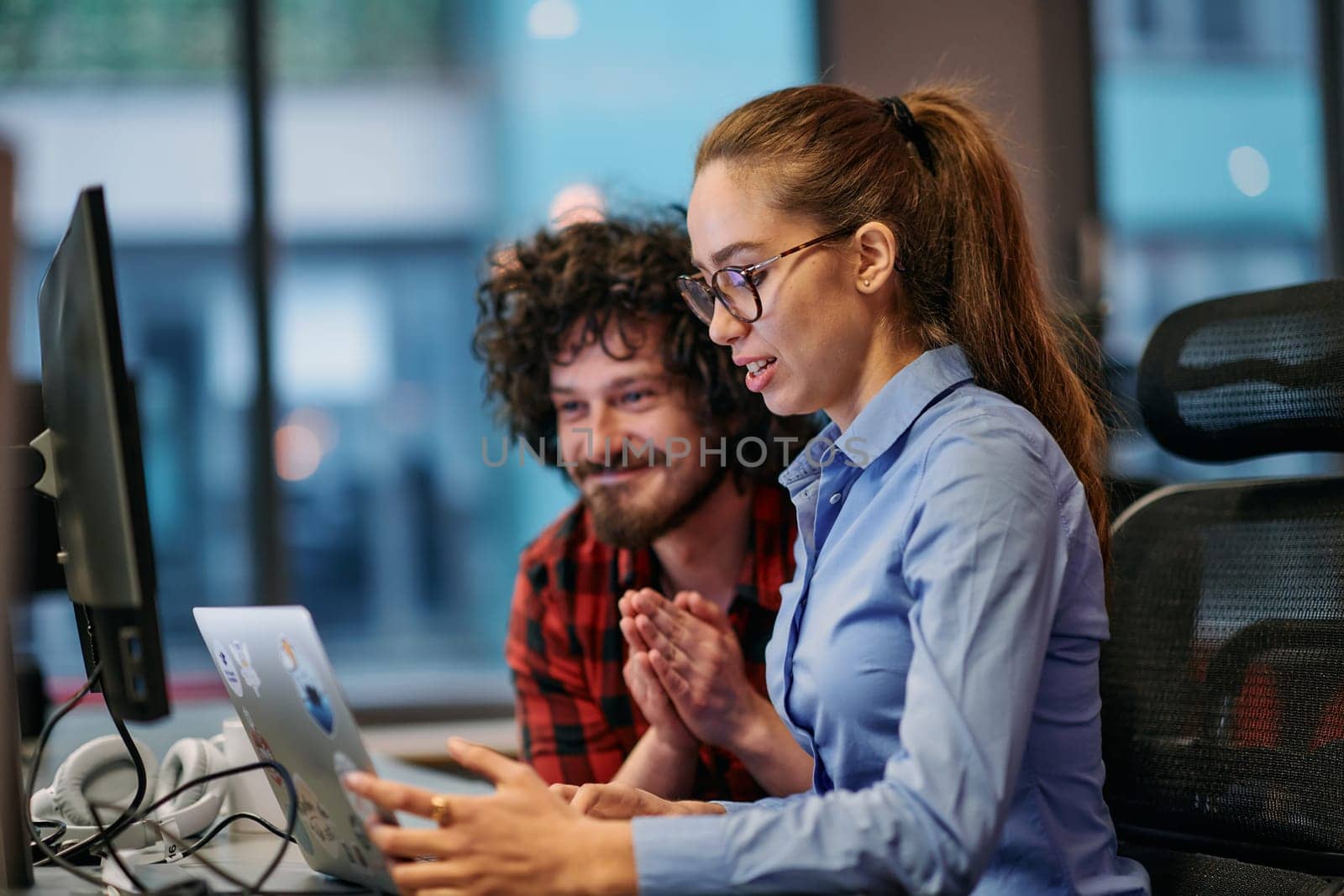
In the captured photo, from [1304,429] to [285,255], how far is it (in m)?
2.74

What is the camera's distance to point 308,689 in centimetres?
88

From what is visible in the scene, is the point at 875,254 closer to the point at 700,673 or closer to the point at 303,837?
the point at 700,673

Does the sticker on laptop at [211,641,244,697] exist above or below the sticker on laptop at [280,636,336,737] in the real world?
below

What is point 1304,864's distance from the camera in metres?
1.14

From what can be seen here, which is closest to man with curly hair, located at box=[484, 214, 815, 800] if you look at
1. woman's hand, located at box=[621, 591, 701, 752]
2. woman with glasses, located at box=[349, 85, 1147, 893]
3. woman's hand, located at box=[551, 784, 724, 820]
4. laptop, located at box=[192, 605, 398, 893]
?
woman's hand, located at box=[621, 591, 701, 752]

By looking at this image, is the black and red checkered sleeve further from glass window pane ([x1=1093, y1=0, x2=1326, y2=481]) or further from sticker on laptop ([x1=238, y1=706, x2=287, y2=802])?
glass window pane ([x1=1093, y1=0, x2=1326, y2=481])

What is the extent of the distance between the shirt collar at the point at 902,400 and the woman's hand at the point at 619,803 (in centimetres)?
35

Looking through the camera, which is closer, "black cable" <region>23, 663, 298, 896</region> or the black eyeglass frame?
"black cable" <region>23, 663, 298, 896</region>

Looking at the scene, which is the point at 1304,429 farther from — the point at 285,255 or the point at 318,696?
the point at 285,255

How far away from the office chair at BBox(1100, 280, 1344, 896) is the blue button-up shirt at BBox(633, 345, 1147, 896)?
175 mm

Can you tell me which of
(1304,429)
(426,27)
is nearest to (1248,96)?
(426,27)

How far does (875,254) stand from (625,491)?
0.66 meters

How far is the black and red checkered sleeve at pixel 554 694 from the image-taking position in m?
1.73

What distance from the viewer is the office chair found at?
116 centimetres
